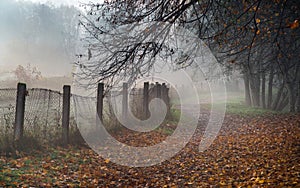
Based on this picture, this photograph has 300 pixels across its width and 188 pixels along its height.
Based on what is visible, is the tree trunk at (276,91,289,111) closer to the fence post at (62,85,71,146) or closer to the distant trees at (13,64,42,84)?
the fence post at (62,85,71,146)

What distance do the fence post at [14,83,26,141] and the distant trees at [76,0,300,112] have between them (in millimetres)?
1905

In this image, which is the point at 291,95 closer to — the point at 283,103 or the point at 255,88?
the point at 283,103

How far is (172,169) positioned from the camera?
24.4 ft

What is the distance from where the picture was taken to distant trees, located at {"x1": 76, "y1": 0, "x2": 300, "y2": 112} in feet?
24.6

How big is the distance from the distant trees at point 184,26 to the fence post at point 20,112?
6.25 ft

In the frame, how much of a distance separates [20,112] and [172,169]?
3838 mm

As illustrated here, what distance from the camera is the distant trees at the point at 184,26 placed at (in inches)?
296

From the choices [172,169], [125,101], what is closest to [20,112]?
[172,169]

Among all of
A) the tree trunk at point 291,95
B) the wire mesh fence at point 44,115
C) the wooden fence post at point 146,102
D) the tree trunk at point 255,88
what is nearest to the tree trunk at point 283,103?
the tree trunk at point 255,88

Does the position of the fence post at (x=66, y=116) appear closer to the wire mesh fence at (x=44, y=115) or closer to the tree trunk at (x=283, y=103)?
the wire mesh fence at (x=44, y=115)

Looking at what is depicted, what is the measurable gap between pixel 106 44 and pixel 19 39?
123ft

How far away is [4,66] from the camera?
32.9m

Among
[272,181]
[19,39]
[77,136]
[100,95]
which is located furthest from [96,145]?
[19,39]

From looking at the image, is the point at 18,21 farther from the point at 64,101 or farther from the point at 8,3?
the point at 64,101
